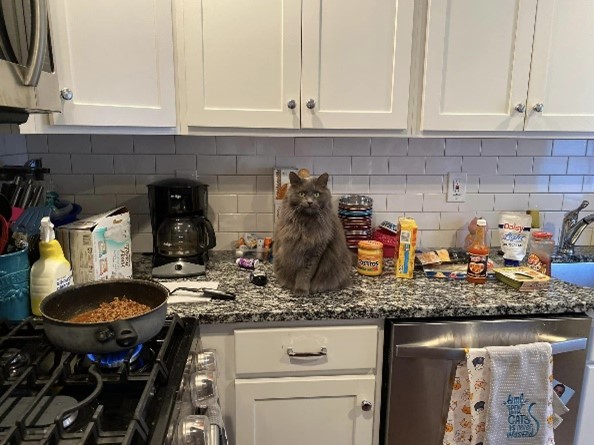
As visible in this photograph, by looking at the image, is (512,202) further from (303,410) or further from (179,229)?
(179,229)

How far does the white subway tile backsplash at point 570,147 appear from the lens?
2.06 metres

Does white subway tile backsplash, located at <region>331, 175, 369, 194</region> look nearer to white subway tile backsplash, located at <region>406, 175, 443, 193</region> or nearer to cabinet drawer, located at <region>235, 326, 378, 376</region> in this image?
white subway tile backsplash, located at <region>406, 175, 443, 193</region>

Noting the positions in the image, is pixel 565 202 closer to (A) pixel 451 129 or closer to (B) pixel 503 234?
(B) pixel 503 234

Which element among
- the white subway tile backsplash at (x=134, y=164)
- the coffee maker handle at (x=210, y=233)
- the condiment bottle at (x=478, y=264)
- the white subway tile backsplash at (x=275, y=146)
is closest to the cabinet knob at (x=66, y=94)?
the white subway tile backsplash at (x=134, y=164)

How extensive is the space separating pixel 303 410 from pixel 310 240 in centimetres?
57

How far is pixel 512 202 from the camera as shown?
6.86ft

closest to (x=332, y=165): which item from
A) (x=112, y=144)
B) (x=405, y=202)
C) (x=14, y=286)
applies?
(x=405, y=202)

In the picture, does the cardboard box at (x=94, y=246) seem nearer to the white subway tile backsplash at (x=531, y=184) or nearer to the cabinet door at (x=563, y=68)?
the cabinet door at (x=563, y=68)

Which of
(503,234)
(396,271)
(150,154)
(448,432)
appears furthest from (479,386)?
(150,154)

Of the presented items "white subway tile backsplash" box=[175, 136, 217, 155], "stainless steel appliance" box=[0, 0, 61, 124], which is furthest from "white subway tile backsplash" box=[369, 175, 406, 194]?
"stainless steel appliance" box=[0, 0, 61, 124]

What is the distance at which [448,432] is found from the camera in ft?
4.76

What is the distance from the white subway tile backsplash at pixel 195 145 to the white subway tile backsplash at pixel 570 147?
1588mm

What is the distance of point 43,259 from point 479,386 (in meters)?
1.40

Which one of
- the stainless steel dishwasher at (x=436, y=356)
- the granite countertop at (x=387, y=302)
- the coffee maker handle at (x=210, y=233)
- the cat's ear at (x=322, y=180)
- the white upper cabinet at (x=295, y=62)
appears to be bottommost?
the stainless steel dishwasher at (x=436, y=356)
